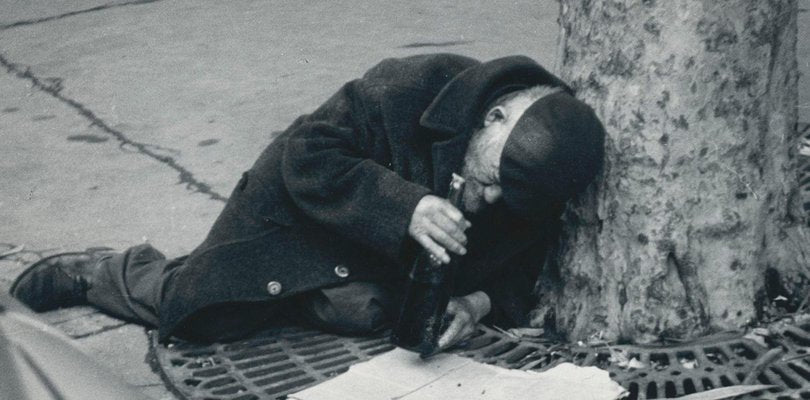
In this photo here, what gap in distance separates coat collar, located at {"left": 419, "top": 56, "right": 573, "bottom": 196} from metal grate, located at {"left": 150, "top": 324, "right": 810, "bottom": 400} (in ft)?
1.52

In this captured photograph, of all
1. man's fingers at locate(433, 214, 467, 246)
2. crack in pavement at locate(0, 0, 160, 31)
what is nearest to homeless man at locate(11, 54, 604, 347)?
man's fingers at locate(433, 214, 467, 246)

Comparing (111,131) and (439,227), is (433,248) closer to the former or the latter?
(439,227)

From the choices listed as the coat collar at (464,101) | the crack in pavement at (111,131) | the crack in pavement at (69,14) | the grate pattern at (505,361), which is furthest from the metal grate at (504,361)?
the crack in pavement at (69,14)

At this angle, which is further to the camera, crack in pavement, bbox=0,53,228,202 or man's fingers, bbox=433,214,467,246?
crack in pavement, bbox=0,53,228,202

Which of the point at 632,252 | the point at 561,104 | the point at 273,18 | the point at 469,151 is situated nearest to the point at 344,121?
the point at 469,151

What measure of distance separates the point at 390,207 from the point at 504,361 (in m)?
0.47

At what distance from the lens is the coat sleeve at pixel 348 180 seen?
9.44 ft

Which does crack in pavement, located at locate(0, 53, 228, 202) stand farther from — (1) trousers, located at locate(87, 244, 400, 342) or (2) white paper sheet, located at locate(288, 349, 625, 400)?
(2) white paper sheet, located at locate(288, 349, 625, 400)

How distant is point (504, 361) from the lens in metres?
2.98

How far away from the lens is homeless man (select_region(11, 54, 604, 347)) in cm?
279

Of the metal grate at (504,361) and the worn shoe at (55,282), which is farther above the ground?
the metal grate at (504,361)

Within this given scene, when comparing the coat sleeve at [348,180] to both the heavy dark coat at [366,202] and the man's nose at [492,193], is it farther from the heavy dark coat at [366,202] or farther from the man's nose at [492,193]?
the man's nose at [492,193]

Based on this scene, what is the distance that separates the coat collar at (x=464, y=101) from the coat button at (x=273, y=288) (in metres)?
0.49

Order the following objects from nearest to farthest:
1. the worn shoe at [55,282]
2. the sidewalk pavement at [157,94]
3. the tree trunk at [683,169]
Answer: the tree trunk at [683,169] < the worn shoe at [55,282] < the sidewalk pavement at [157,94]
